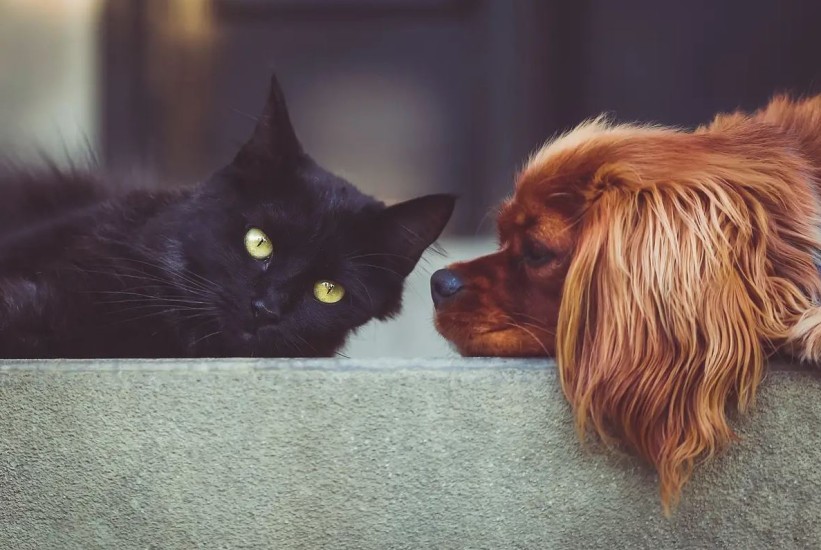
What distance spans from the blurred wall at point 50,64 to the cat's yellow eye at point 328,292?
174cm

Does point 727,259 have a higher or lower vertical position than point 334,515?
higher

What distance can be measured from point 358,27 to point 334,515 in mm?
2141

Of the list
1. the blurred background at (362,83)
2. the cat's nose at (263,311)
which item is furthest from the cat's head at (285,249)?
the blurred background at (362,83)

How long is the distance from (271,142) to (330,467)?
2.46 feet

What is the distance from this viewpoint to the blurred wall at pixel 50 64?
282 centimetres

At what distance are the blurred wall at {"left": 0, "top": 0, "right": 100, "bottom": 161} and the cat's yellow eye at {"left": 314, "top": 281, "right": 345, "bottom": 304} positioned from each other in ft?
5.71

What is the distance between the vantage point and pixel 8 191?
183 cm

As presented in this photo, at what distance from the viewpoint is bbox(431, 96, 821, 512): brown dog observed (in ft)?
3.39

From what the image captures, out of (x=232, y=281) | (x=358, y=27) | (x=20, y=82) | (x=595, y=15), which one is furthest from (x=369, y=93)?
(x=232, y=281)

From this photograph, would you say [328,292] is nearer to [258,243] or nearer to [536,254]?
[258,243]

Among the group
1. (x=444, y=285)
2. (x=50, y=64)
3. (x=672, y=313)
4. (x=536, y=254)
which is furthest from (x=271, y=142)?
(x=50, y=64)

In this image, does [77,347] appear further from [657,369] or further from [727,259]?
[727,259]

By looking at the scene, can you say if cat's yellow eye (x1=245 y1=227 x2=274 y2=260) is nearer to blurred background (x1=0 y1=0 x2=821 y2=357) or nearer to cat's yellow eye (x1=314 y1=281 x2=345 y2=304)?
cat's yellow eye (x1=314 y1=281 x2=345 y2=304)

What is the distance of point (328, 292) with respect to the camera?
1.52 m
